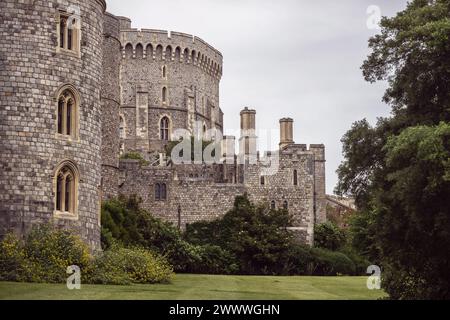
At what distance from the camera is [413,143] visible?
2530cm

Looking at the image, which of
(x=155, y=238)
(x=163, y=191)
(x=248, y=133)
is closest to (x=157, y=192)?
(x=163, y=191)

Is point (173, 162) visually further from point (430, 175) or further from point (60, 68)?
point (430, 175)

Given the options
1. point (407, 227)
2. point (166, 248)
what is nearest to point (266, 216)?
point (166, 248)

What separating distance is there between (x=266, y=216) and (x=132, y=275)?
24746 millimetres

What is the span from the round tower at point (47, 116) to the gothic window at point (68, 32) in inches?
1.4

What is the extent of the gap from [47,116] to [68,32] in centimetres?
335

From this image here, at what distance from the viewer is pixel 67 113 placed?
33.4m

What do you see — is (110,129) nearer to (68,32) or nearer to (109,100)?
(109,100)

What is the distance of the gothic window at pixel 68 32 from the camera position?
1309 inches

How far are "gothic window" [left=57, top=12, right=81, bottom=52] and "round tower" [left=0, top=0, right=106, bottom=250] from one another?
0.12 ft

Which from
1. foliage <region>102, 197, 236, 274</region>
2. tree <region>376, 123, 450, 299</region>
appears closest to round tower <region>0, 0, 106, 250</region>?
foliage <region>102, 197, 236, 274</region>

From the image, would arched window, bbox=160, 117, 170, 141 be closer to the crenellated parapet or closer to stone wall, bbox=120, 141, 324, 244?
the crenellated parapet

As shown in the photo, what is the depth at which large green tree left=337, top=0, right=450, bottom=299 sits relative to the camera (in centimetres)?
2528

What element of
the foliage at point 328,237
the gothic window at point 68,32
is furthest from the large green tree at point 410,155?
the foliage at point 328,237
